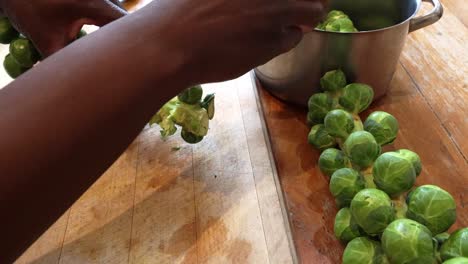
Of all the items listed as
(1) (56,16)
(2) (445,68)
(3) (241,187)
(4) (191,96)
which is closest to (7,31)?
(1) (56,16)

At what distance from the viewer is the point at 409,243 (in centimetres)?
49

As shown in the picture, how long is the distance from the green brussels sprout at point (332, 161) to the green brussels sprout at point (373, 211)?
107 millimetres

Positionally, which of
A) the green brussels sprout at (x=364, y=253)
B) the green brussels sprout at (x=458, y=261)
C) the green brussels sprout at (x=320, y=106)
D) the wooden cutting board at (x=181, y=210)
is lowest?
the wooden cutting board at (x=181, y=210)

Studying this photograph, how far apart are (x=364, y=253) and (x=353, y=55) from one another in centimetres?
36

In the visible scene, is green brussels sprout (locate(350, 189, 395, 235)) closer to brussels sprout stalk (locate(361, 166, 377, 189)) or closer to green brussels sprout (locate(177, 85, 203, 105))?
brussels sprout stalk (locate(361, 166, 377, 189))

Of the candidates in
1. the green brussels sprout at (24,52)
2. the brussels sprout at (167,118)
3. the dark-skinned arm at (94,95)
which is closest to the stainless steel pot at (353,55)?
the brussels sprout at (167,118)

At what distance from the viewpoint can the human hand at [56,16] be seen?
23.2 inches

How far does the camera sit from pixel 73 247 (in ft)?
2.20

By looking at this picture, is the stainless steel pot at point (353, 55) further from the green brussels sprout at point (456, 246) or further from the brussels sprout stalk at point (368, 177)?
the green brussels sprout at point (456, 246)

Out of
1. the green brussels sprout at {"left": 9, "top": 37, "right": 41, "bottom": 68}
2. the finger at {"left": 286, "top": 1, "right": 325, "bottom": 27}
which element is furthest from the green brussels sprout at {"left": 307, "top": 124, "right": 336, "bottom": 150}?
the green brussels sprout at {"left": 9, "top": 37, "right": 41, "bottom": 68}

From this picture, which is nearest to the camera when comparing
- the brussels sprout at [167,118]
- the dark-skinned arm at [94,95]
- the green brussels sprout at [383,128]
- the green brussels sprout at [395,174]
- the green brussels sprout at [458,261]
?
the dark-skinned arm at [94,95]

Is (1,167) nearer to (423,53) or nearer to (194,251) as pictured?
(194,251)

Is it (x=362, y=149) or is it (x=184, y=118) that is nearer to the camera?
(x=362, y=149)

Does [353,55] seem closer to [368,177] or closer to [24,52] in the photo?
[368,177]
